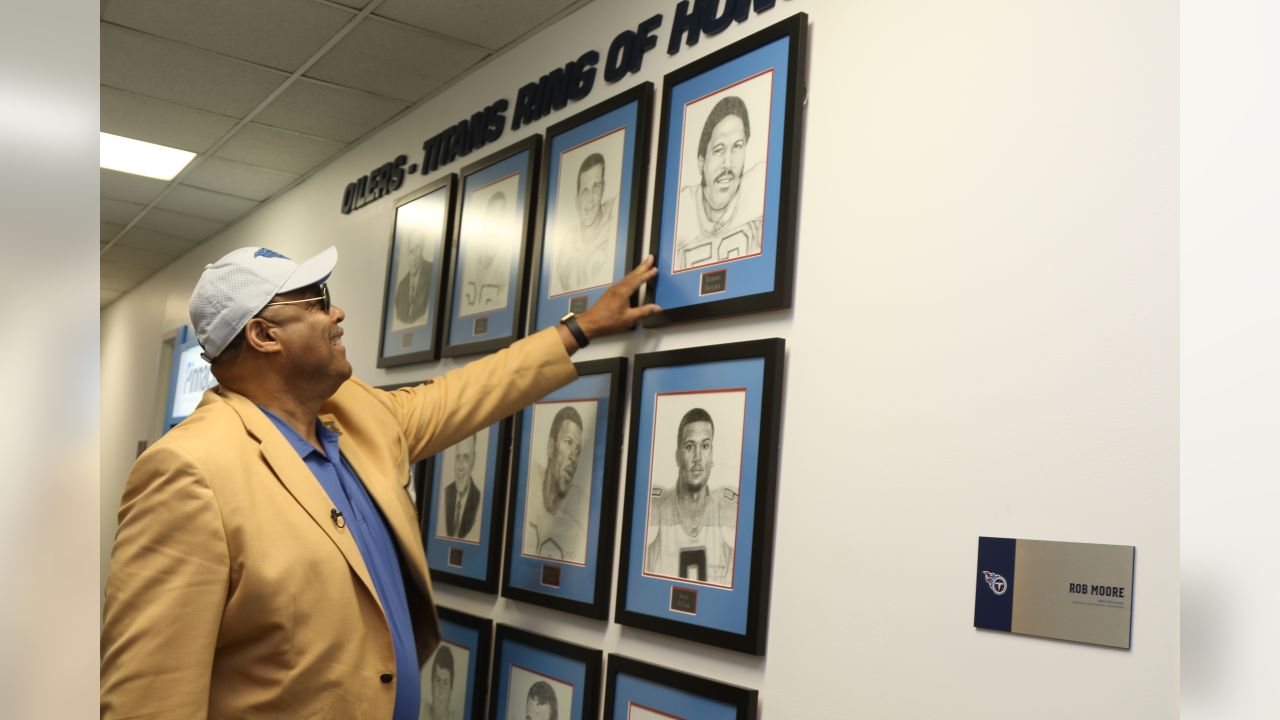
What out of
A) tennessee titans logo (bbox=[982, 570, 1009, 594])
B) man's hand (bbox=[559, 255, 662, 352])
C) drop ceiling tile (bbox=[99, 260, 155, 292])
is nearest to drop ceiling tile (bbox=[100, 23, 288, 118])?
man's hand (bbox=[559, 255, 662, 352])

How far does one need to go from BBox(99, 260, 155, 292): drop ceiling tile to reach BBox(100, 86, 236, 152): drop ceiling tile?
135 inches

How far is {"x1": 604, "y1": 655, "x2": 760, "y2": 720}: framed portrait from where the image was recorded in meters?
2.24

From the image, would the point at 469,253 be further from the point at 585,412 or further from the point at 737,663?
the point at 737,663

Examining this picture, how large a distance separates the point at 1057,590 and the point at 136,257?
7.82 meters

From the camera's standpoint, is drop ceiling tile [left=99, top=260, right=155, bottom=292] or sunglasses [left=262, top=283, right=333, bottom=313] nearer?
sunglasses [left=262, top=283, right=333, bottom=313]

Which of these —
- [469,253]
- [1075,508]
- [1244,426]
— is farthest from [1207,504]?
[469,253]

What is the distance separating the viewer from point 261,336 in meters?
2.40

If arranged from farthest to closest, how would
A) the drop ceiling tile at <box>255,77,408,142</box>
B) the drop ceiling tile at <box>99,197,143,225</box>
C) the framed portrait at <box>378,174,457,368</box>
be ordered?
the drop ceiling tile at <box>99,197,143,225</box> < the drop ceiling tile at <box>255,77,408,142</box> < the framed portrait at <box>378,174,457,368</box>

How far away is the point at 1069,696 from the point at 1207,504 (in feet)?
4.46

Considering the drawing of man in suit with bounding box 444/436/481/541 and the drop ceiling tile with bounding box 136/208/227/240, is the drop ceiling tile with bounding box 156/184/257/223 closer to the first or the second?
the drop ceiling tile with bounding box 136/208/227/240

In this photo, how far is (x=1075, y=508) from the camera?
168 cm

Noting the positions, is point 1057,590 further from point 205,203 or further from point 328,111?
point 205,203

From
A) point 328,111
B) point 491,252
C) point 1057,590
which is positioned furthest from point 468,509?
point 1057,590

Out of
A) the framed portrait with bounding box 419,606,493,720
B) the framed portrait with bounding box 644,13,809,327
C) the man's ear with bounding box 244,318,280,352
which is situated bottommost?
the framed portrait with bounding box 419,606,493,720
